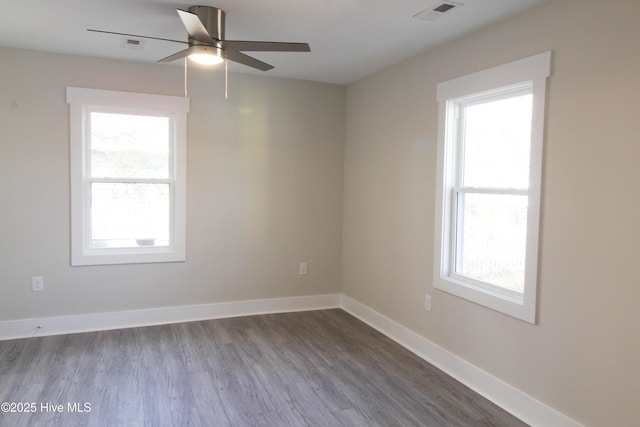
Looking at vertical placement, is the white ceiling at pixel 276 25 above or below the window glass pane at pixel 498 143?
above

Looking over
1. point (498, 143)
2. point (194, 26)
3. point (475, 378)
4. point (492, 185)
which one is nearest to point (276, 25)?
point (194, 26)

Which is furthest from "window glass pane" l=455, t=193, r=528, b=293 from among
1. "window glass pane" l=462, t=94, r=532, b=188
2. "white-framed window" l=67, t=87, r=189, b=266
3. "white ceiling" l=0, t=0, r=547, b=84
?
"white-framed window" l=67, t=87, r=189, b=266

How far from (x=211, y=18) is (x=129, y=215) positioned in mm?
2191

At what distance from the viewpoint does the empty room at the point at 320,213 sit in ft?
7.79

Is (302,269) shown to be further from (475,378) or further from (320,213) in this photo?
(475,378)

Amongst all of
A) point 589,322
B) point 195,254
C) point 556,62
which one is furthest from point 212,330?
point 556,62

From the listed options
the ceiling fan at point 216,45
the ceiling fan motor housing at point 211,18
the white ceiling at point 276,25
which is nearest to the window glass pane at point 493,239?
the white ceiling at point 276,25

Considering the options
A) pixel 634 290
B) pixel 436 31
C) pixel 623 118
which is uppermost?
pixel 436 31

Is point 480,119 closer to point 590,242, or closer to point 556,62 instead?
point 556,62

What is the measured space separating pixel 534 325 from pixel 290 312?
8.70 ft

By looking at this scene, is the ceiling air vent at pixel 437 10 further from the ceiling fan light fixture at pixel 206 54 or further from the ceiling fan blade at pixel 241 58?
the ceiling fan light fixture at pixel 206 54

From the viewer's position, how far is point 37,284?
3840 mm

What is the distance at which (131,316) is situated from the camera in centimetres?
414

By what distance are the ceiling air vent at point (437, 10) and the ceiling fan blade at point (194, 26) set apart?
1290mm
